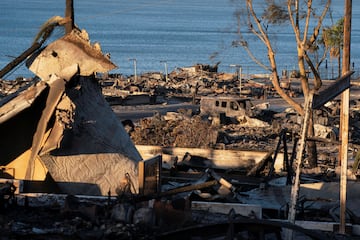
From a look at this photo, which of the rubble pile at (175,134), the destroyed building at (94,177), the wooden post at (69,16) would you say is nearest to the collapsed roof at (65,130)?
the destroyed building at (94,177)

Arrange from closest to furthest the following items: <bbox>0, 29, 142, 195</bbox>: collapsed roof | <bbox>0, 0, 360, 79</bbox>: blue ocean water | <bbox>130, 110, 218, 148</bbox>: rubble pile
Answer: <bbox>0, 29, 142, 195</bbox>: collapsed roof
<bbox>130, 110, 218, 148</bbox>: rubble pile
<bbox>0, 0, 360, 79</bbox>: blue ocean water

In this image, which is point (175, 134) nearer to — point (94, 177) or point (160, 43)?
point (94, 177)

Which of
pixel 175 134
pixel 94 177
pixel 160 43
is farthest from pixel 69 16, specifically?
pixel 160 43

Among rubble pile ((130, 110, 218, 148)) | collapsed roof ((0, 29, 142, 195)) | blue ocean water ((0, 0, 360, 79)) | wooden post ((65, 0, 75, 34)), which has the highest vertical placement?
blue ocean water ((0, 0, 360, 79))

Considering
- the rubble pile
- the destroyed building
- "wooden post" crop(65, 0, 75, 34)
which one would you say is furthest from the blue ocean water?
the destroyed building

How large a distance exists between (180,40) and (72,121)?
439ft

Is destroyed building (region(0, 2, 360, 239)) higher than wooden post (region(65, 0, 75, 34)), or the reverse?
wooden post (region(65, 0, 75, 34))

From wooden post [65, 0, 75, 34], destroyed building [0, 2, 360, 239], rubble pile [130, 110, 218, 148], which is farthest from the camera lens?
rubble pile [130, 110, 218, 148]

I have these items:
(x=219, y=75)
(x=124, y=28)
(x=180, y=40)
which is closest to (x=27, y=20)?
(x=124, y=28)

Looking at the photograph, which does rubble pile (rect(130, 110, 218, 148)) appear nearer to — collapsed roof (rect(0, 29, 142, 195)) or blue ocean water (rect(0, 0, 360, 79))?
collapsed roof (rect(0, 29, 142, 195))

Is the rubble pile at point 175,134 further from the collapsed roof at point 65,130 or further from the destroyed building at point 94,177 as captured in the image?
the collapsed roof at point 65,130

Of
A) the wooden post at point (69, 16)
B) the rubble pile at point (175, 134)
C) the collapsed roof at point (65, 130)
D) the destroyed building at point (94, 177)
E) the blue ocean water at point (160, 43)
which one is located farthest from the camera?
the blue ocean water at point (160, 43)

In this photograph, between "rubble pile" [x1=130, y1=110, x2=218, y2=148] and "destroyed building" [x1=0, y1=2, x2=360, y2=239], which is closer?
"destroyed building" [x1=0, y1=2, x2=360, y2=239]

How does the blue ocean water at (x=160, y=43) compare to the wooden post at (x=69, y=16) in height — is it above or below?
above
